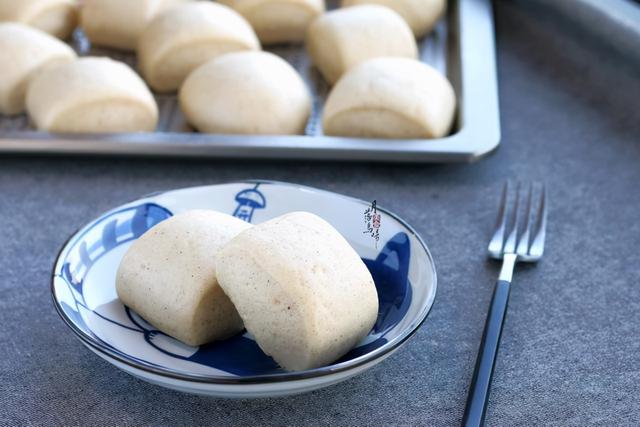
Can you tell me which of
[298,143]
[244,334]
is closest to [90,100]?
[298,143]

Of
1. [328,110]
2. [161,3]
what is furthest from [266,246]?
[161,3]

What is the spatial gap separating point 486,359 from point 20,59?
2.65 feet

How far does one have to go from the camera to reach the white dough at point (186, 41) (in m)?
Answer: 1.20

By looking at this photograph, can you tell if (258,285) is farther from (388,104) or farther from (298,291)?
(388,104)

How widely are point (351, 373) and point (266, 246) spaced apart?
111mm

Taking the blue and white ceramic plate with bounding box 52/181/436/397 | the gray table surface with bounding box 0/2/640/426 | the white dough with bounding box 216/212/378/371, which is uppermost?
the white dough with bounding box 216/212/378/371

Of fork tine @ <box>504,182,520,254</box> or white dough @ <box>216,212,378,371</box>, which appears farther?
fork tine @ <box>504,182,520,254</box>

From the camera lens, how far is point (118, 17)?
1296mm

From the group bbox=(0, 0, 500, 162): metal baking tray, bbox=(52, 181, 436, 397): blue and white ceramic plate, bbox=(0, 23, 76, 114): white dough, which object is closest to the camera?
bbox=(52, 181, 436, 397): blue and white ceramic plate

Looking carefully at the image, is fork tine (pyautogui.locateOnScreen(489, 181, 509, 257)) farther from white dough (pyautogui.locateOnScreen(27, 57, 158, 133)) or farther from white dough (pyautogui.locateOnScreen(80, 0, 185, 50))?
white dough (pyautogui.locateOnScreen(80, 0, 185, 50))

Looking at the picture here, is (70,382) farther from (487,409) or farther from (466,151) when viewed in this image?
(466,151)

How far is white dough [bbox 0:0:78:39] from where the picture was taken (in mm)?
1283

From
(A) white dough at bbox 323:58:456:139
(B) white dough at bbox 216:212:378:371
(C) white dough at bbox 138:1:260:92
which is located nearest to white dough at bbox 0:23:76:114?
(C) white dough at bbox 138:1:260:92

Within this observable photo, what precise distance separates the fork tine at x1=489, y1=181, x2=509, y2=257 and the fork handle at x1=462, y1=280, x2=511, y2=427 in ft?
0.26
